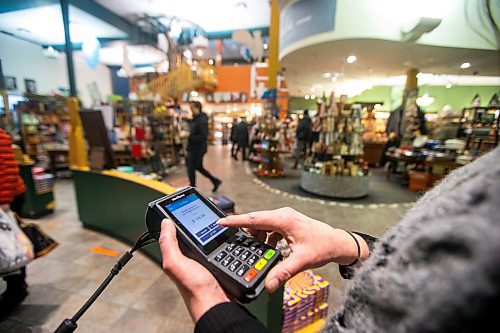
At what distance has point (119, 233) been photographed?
2832 mm

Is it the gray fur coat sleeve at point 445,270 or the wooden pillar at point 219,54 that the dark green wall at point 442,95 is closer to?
the gray fur coat sleeve at point 445,270

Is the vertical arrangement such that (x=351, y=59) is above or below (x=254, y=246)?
above

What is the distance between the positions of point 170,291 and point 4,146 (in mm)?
1625

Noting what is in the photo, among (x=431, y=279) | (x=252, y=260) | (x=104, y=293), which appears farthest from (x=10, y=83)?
(x=431, y=279)

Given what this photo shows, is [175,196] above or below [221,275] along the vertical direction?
above

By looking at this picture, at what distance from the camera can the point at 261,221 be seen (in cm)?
69

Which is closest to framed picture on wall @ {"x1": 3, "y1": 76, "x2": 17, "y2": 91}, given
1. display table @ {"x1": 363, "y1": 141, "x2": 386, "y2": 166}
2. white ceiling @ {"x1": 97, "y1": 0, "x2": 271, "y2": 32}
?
display table @ {"x1": 363, "y1": 141, "x2": 386, "y2": 166}

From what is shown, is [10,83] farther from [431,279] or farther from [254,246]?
[431,279]

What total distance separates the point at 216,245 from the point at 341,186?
13.3 ft

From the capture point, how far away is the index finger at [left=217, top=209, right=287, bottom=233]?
678 mm

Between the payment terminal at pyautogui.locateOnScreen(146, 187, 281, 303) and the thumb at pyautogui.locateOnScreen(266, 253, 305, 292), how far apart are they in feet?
0.06

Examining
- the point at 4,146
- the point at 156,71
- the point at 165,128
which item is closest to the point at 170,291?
the point at 4,146

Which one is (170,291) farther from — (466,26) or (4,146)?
(466,26)

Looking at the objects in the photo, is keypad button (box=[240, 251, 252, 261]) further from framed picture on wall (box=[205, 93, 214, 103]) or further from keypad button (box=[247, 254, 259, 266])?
framed picture on wall (box=[205, 93, 214, 103])
